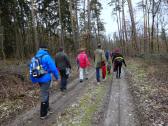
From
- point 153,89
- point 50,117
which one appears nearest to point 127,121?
point 50,117

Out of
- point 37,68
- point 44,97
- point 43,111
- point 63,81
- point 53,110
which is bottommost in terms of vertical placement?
point 53,110

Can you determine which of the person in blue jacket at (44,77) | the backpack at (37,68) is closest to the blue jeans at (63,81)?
the person in blue jacket at (44,77)

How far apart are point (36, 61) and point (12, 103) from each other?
2.99 metres

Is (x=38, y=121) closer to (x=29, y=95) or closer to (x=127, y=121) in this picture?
(x=127, y=121)

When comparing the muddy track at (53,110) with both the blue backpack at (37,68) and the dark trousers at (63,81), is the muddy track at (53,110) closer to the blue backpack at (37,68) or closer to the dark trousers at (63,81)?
the dark trousers at (63,81)

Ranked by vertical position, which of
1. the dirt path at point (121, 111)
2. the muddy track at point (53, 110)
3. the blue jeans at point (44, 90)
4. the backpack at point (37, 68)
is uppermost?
the backpack at point (37, 68)

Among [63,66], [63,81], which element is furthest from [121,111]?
[63,66]

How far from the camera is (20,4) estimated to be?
30.2 metres

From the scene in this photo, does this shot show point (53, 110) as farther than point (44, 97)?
Yes

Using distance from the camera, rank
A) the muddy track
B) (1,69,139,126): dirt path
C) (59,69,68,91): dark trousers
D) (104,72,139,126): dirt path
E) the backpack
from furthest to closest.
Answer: (59,69,68,91): dark trousers → the backpack → the muddy track → (1,69,139,126): dirt path → (104,72,139,126): dirt path

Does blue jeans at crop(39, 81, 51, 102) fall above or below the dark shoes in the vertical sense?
above

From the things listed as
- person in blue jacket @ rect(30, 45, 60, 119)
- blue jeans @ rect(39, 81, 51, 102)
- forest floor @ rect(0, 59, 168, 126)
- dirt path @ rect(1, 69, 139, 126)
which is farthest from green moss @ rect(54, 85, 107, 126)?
blue jeans @ rect(39, 81, 51, 102)

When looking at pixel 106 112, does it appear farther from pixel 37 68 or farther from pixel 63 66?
pixel 63 66

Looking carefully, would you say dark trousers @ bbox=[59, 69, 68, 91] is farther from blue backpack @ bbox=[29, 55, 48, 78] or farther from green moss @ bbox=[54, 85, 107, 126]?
blue backpack @ bbox=[29, 55, 48, 78]
